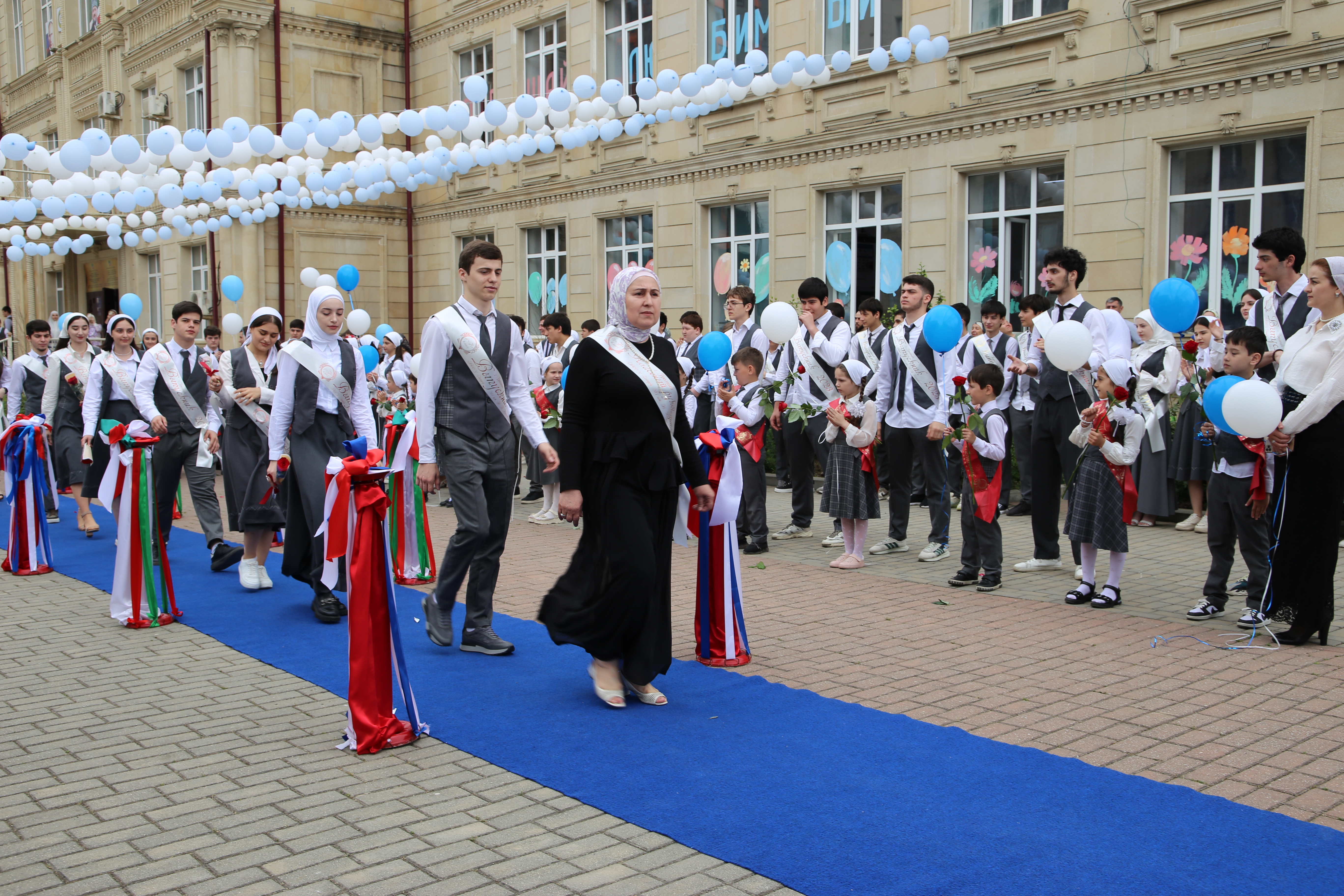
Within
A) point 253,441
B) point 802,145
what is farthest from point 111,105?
point 253,441

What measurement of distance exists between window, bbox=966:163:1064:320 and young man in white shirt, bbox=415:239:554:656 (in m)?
9.72

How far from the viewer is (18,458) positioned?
8992 millimetres

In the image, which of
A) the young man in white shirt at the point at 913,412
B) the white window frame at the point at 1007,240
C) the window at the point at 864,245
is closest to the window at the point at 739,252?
the window at the point at 864,245

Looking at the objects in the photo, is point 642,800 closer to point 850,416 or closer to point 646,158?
point 850,416

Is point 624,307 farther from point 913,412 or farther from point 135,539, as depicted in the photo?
point 913,412

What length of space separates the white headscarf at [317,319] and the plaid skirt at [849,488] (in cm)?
388

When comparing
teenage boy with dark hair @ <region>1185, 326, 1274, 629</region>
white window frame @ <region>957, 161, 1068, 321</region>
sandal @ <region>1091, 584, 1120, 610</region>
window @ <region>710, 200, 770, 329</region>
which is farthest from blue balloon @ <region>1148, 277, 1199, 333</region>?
window @ <region>710, 200, 770, 329</region>

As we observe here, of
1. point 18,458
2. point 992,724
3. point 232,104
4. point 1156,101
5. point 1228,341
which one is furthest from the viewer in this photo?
point 232,104

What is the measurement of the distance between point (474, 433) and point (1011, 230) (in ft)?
34.7

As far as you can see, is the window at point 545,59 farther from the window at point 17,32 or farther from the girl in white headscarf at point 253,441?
the window at point 17,32

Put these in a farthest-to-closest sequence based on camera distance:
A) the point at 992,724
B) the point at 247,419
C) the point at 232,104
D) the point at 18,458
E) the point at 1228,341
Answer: the point at 232,104
the point at 18,458
the point at 247,419
the point at 1228,341
the point at 992,724

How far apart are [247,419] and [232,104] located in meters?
18.5

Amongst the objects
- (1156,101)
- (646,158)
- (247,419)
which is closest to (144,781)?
(247,419)

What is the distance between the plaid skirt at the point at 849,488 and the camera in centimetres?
865
